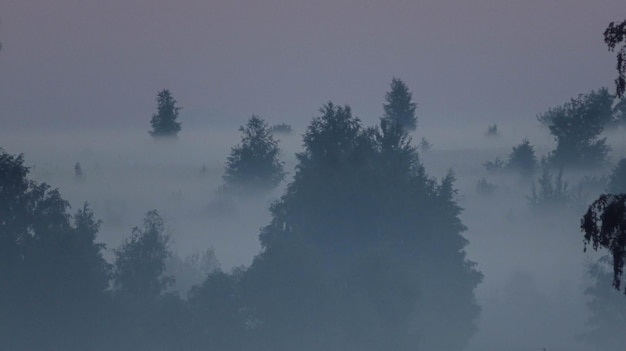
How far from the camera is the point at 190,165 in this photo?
149 meters

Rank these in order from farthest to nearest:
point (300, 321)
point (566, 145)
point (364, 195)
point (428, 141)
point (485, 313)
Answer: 1. point (428, 141)
2. point (566, 145)
3. point (485, 313)
4. point (364, 195)
5. point (300, 321)

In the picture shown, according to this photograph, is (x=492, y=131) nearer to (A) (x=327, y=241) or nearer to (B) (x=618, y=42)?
(A) (x=327, y=241)

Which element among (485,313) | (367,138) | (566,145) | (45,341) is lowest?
(45,341)

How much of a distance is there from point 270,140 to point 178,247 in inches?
570

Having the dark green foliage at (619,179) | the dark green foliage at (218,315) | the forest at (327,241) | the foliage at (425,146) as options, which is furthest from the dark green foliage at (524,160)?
the dark green foliage at (218,315)

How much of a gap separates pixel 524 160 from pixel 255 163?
98.5 ft

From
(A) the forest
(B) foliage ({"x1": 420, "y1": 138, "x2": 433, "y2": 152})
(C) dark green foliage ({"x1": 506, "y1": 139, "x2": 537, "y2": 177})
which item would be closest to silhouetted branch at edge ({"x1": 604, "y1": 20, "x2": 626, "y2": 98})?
(A) the forest

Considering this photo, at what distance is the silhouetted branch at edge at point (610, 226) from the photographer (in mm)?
24078

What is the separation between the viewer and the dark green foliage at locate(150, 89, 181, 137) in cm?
14525

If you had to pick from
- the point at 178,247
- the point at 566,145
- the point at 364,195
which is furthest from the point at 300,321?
the point at 566,145

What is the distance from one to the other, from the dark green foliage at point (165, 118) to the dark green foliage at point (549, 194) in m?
41.3

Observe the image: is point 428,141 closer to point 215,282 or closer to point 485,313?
point 485,313

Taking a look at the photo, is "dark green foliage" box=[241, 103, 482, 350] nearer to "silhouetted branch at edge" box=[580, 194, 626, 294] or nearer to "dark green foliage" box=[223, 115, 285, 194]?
"dark green foliage" box=[223, 115, 285, 194]

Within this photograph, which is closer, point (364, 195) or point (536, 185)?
point (364, 195)
